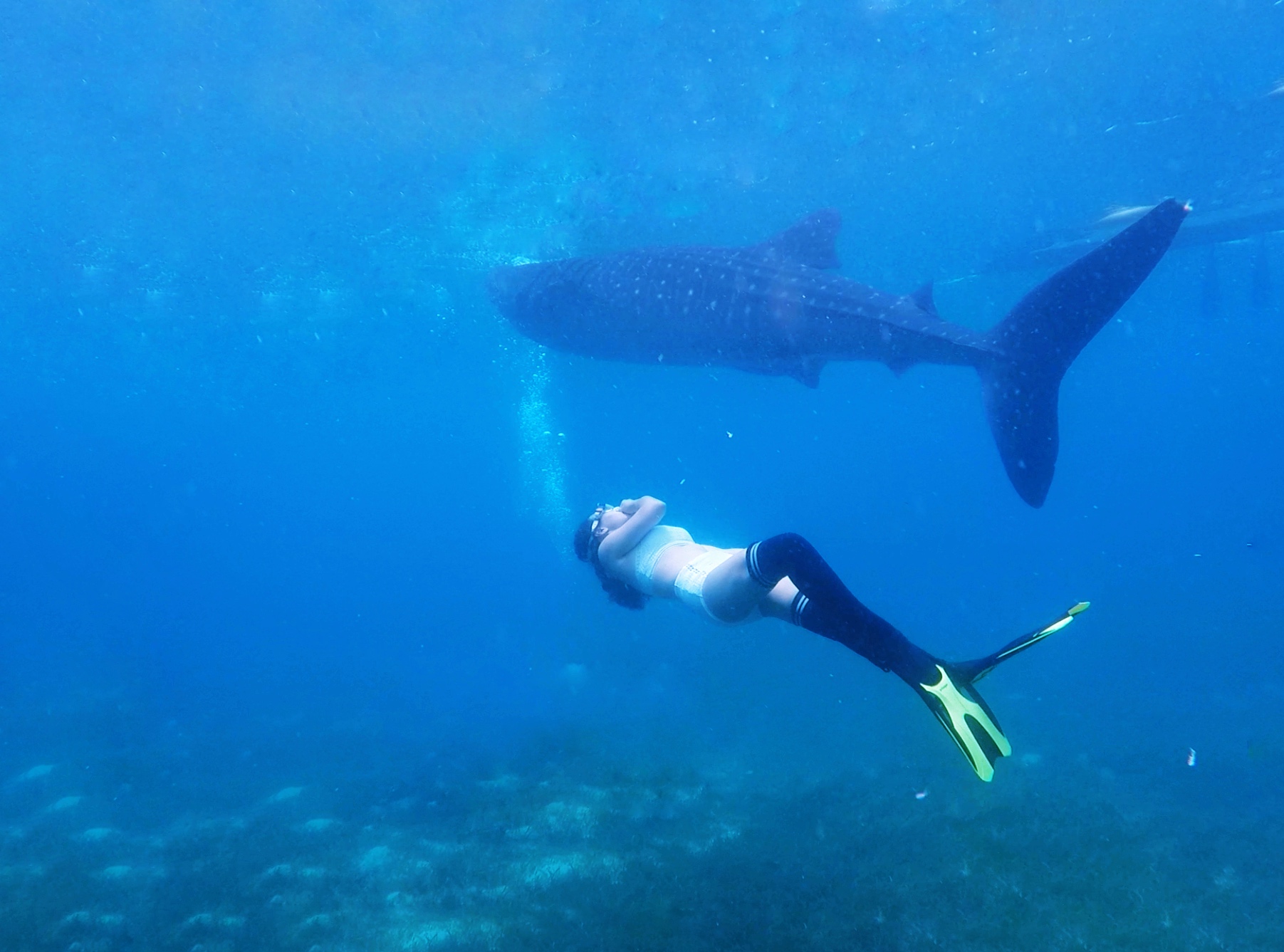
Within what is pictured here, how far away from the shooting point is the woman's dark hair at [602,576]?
6.14 metres

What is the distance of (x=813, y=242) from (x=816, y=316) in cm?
159

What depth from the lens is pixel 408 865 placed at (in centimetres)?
847

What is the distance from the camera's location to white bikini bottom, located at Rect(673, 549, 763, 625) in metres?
4.95

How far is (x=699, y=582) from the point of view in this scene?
16.5 feet

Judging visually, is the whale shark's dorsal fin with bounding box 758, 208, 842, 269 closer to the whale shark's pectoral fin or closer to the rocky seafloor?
the whale shark's pectoral fin

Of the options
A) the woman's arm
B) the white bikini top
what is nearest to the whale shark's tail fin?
the white bikini top

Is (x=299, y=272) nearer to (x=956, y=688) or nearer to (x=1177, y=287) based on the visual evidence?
(x=956, y=688)

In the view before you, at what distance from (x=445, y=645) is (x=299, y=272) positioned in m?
14.4

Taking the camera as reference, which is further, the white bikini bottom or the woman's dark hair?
the woman's dark hair

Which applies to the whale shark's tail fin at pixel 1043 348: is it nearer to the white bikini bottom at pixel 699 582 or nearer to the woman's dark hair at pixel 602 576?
the white bikini bottom at pixel 699 582

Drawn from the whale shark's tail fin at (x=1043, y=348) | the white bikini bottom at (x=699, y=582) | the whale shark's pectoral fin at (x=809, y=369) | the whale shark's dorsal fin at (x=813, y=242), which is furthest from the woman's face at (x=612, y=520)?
the whale shark's dorsal fin at (x=813, y=242)

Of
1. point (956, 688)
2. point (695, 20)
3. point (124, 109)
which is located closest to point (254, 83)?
point (124, 109)

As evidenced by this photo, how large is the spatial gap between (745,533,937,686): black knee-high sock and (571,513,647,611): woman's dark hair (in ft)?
7.46

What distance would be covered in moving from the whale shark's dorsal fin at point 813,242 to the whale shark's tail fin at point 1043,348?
321 cm
